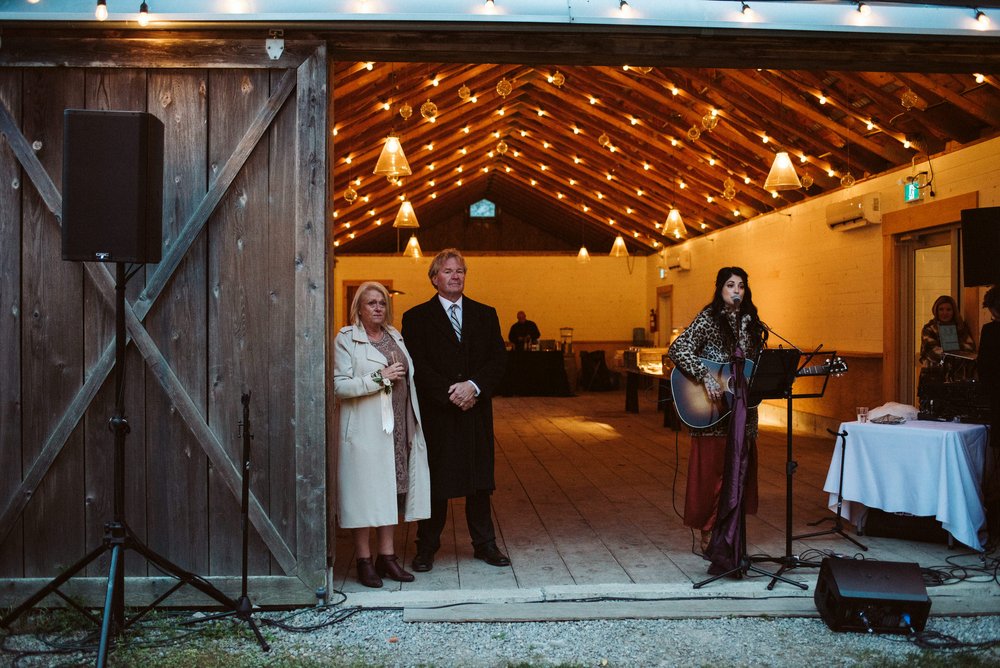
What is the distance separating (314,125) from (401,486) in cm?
174

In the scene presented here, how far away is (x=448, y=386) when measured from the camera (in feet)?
13.8

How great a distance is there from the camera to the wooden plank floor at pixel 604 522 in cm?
418

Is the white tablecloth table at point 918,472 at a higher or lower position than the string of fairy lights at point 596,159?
lower

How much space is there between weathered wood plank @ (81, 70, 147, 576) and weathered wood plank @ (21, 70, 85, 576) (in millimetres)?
48

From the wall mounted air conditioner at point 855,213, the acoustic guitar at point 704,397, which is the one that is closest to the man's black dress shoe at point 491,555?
the acoustic guitar at point 704,397

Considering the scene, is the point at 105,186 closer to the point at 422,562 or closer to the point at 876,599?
the point at 422,562

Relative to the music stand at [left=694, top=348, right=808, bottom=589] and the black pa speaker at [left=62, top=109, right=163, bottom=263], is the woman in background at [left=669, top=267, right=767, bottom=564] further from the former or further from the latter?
the black pa speaker at [left=62, top=109, right=163, bottom=263]

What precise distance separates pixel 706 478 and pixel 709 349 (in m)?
0.67

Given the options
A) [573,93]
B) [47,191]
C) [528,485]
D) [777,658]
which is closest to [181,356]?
[47,191]

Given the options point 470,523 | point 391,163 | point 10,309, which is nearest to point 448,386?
point 470,523

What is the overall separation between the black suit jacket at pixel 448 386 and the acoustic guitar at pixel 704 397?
929 mm

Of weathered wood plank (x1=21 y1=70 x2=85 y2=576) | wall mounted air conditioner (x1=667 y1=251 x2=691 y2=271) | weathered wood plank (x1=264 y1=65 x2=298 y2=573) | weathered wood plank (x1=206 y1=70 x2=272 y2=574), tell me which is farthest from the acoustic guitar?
wall mounted air conditioner (x1=667 y1=251 x2=691 y2=271)

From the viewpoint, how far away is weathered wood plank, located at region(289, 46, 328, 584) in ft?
12.3

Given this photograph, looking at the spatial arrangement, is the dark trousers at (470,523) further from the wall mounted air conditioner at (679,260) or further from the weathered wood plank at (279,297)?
the wall mounted air conditioner at (679,260)
